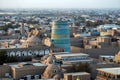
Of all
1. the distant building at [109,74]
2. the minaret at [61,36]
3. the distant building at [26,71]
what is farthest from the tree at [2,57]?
the distant building at [109,74]

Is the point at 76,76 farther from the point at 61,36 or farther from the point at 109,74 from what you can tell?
the point at 61,36

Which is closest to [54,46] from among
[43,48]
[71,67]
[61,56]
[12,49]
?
[43,48]

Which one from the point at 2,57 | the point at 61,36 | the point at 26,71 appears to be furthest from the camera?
the point at 61,36

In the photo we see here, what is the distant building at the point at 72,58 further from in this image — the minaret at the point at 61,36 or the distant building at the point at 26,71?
the minaret at the point at 61,36

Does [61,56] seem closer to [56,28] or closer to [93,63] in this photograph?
[93,63]

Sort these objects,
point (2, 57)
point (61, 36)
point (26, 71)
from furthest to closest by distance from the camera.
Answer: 1. point (61, 36)
2. point (2, 57)
3. point (26, 71)

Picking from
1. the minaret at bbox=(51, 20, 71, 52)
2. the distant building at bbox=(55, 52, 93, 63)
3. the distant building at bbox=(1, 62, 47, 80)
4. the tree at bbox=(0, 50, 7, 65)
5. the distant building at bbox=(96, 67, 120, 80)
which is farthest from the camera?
the minaret at bbox=(51, 20, 71, 52)

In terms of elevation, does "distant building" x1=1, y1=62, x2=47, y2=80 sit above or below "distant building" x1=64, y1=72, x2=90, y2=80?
below

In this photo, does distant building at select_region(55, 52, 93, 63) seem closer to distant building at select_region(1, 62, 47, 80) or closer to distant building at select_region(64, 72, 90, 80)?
distant building at select_region(1, 62, 47, 80)

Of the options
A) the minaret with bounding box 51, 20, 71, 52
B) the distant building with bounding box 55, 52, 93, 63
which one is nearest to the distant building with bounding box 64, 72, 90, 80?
the distant building with bounding box 55, 52, 93, 63

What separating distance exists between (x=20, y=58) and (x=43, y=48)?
1.40 metres

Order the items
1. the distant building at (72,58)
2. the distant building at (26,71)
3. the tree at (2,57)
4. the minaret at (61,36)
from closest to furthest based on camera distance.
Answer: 1. the distant building at (26,71)
2. the distant building at (72,58)
3. the tree at (2,57)
4. the minaret at (61,36)

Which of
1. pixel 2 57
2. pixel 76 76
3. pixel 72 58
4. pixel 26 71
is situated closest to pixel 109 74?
pixel 76 76

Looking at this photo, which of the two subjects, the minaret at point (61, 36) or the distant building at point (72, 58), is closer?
the distant building at point (72, 58)
